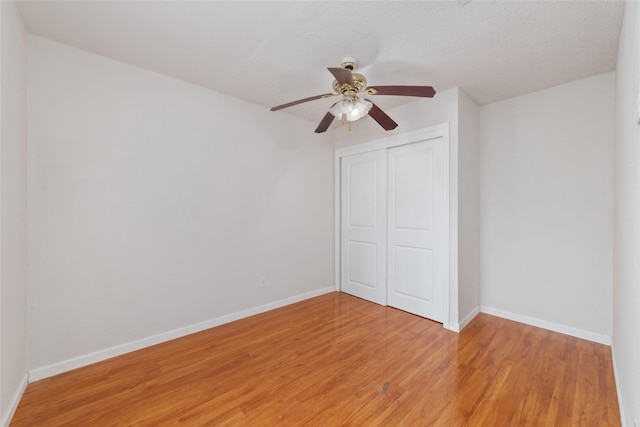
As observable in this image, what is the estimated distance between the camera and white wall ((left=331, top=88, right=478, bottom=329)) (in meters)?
2.81

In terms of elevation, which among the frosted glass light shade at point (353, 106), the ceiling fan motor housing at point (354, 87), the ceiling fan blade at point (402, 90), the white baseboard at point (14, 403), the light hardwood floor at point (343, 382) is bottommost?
the light hardwood floor at point (343, 382)

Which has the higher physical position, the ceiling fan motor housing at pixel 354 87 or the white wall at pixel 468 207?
the ceiling fan motor housing at pixel 354 87

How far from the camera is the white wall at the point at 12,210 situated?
5.06 ft

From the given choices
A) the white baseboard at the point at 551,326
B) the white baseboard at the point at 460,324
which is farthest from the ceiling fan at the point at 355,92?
the white baseboard at the point at 551,326

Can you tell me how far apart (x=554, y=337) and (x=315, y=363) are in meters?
2.34

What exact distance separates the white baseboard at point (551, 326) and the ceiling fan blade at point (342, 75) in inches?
118

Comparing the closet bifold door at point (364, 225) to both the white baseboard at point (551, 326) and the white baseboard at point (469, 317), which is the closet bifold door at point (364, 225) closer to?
the white baseboard at point (469, 317)

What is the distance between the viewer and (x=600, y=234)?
254 centimetres

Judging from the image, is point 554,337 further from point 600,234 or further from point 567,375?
point 600,234

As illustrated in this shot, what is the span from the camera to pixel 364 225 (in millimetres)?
3842

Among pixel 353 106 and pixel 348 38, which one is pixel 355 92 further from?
pixel 348 38

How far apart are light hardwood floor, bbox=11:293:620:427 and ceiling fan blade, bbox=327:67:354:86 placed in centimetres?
215

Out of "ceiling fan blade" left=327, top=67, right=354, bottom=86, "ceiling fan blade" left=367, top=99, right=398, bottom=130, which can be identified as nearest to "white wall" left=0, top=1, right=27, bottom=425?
"ceiling fan blade" left=327, top=67, right=354, bottom=86

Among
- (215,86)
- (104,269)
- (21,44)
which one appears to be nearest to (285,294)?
(104,269)
